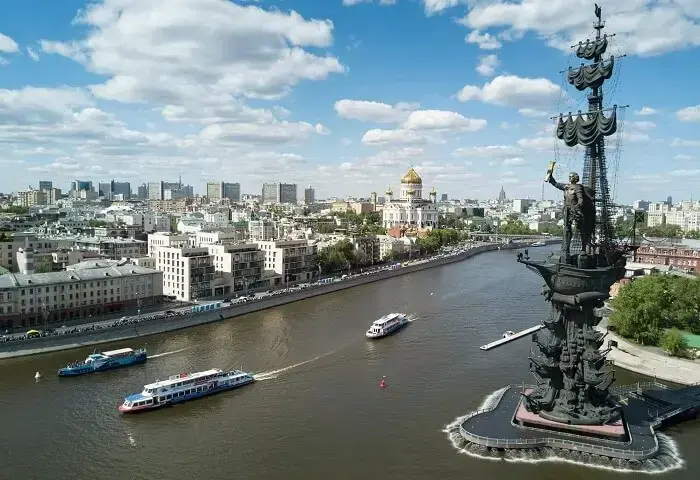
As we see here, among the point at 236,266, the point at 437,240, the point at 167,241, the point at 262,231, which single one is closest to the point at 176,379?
the point at 236,266

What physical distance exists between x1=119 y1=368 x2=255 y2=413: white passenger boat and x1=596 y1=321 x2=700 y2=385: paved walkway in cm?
1834

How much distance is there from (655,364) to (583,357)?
10.9 m

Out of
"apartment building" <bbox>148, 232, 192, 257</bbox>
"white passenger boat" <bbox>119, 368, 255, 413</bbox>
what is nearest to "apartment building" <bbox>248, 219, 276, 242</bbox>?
"apartment building" <bbox>148, 232, 192, 257</bbox>

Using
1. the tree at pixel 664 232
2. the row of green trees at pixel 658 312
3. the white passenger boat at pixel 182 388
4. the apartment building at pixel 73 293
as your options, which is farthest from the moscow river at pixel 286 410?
the tree at pixel 664 232

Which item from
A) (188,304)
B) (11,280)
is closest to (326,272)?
(188,304)

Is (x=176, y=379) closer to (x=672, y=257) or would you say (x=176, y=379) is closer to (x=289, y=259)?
(x=289, y=259)

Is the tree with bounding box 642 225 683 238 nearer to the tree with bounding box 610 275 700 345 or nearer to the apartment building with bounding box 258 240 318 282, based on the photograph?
the apartment building with bounding box 258 240 318 282

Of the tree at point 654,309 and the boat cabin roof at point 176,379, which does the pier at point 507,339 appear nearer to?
the tree at point 654,309

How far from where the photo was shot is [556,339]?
20.5m

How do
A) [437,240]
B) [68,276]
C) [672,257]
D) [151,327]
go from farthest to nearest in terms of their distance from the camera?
[437,240]
[672,257]
[68,276]
[151,327]

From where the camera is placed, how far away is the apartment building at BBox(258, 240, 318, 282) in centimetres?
5456

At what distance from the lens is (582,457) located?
1861 cm

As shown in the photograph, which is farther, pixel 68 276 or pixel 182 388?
pixel 68 276

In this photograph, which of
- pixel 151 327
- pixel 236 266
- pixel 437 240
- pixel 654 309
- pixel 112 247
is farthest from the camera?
pixel 437 240
